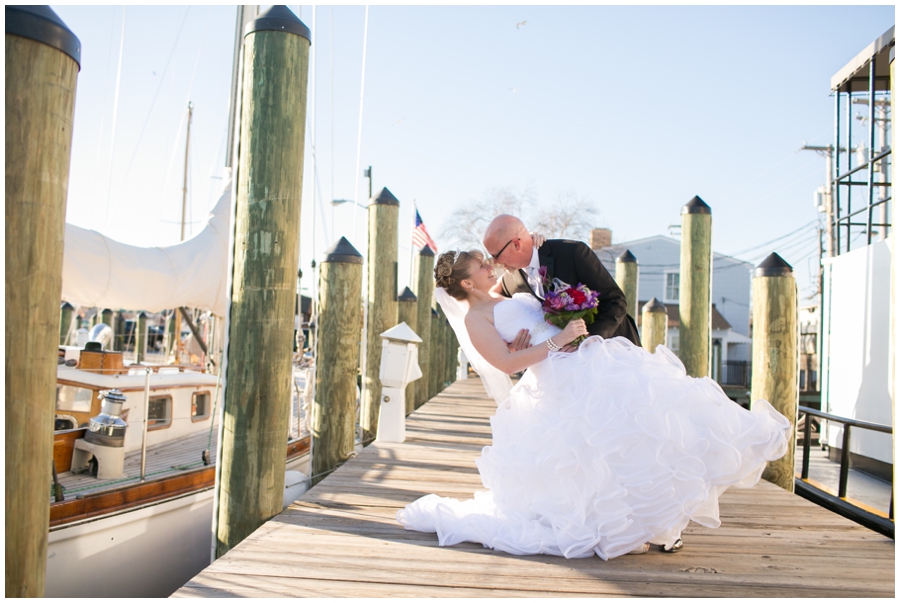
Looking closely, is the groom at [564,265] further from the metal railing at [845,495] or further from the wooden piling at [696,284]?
the wooden piling at [696,284]

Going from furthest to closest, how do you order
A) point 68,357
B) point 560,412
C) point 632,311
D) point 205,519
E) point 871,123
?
point 632,311 → point 68,357 → point 871,123 → point 205,519 → point 560,412

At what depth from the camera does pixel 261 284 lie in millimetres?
3877

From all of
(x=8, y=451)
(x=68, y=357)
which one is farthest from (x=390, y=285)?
(x=8, y=451)

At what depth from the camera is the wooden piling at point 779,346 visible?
17.6ft

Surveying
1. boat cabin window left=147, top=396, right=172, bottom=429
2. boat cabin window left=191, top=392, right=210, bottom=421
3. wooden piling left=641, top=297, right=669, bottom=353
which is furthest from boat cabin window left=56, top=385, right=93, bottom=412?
wooden piling left=641, top=297, right=669, bottom=353

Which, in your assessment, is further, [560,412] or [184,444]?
[184,444]

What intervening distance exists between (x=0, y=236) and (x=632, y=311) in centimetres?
1050

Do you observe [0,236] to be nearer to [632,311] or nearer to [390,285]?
[390,285]

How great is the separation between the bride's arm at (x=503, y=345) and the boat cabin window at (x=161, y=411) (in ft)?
19.0

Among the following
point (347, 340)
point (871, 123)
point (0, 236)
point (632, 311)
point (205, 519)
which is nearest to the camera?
point (0, 236)

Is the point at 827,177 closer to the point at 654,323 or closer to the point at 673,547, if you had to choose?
the point at 654,323

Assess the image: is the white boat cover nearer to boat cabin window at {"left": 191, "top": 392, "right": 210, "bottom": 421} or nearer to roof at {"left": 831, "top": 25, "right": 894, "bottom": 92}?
boat cabin window at {"left": 191, "top": 392, "right": 210, "bottom": 421}

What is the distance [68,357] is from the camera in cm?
891

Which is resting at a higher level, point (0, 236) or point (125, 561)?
Result: point (0, 236)
